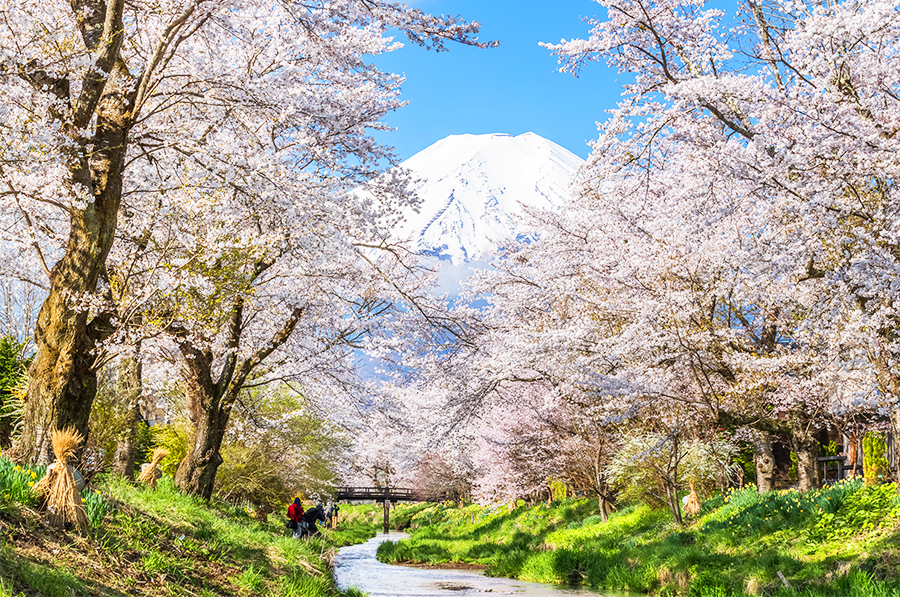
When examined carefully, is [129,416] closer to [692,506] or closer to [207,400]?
[207,400]

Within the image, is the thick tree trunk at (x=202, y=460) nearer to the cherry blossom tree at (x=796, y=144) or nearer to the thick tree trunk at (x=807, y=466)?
the cherry blossom tree at (x=796, y=144)

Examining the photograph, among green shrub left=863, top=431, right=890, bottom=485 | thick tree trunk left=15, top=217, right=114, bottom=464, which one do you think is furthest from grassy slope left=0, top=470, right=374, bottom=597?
green shrub left=863, top=431, right=890, bottom=485

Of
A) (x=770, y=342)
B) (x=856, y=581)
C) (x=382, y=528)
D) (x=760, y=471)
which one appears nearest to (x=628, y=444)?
(x=760, y=471)

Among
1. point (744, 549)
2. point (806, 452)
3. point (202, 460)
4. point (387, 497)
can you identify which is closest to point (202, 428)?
point (202, 460)

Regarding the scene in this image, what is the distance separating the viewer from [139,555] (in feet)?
19.8

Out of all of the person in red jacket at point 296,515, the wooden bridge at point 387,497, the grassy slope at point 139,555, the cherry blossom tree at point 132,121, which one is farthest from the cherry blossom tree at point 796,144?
the wooden bridge at point 387,497

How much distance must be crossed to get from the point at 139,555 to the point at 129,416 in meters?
9.51

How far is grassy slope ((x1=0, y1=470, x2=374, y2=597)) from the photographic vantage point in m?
4.57

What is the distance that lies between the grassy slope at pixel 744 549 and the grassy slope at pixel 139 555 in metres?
5.55

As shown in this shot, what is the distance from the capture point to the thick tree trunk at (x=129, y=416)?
560 inches

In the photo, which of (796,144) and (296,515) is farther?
(296,515)

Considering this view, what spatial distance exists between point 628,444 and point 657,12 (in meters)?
9.97

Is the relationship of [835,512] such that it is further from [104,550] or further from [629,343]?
[104,550]

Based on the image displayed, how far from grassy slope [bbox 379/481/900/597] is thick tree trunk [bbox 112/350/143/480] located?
346 inches
